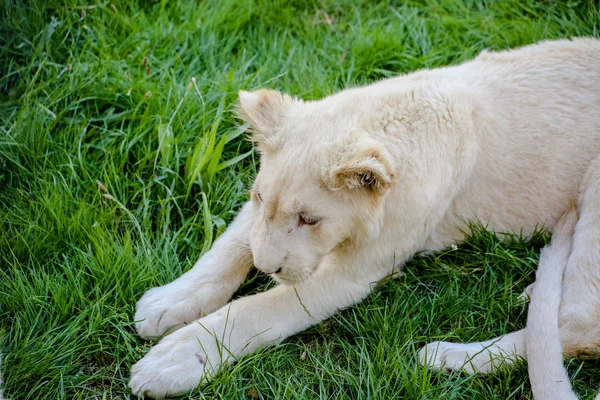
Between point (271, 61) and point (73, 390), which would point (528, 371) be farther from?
point (271, 61)

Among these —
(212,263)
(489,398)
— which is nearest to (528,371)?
(489,398)

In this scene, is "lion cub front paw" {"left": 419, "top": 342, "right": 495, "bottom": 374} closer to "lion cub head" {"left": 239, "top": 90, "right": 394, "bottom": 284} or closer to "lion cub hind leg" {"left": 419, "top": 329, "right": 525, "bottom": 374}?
"lion cub hind leg" {"left": 419, "top": 329, "right": 525, "bottom": 374}

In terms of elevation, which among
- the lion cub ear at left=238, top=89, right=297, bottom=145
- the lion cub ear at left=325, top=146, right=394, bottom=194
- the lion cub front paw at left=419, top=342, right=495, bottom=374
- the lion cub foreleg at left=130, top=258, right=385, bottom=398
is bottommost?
the lion cub front paw at left=419, top=342, right=495, bottom=374

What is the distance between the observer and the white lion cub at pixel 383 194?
12.1 ft

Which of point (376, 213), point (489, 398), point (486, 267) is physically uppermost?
point (376, 213)

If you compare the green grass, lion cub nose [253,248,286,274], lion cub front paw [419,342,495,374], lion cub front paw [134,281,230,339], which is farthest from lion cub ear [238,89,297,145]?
lion cub front paw [419,342,495,374]

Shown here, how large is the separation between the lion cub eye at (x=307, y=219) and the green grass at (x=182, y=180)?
0.69 meters

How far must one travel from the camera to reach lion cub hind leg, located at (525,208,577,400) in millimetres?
3555

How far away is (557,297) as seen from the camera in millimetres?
3830

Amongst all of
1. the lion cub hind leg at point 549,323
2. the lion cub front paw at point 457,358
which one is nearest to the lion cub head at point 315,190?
the lion cub front paw at point 457,358

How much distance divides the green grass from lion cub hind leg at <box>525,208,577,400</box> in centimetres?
19

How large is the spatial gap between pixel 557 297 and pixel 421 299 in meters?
0.73

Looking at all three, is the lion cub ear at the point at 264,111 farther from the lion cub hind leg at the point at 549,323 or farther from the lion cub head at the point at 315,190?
the lion cub hind leg at the point at 549,323

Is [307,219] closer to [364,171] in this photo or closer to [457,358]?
[364,171]
